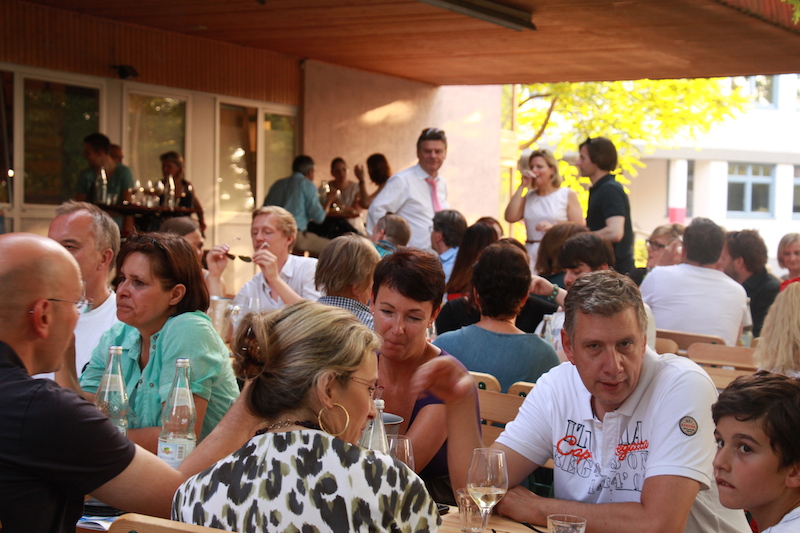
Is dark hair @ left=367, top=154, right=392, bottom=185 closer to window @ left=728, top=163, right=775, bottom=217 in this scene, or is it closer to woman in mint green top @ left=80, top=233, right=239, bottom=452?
woman in mint green top @ left=80, top=233, right=239, bottom=452

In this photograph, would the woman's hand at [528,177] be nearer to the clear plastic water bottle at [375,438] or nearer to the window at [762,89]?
the clear plastic water bottle at [375,438]

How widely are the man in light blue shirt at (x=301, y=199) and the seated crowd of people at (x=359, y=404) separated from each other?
19.0ft

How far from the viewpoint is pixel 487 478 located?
2.21 meters

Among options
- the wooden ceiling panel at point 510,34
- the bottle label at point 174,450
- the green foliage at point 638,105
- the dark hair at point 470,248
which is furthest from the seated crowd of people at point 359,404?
the green foliage at point 638,105

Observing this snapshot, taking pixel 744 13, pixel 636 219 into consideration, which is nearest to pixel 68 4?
pixel 744 13

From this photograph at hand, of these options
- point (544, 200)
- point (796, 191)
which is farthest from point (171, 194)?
point (796, 191)

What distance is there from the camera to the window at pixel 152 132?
33.7 feet

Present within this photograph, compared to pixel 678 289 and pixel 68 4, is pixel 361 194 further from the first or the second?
pixel 678 289

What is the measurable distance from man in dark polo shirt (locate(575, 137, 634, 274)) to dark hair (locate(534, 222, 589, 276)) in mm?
1382

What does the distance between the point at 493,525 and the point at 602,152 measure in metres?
5.37

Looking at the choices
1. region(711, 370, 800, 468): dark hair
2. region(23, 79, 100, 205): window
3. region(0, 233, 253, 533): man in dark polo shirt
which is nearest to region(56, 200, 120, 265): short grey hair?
region(0, 233, 253, 533): man in dark polo shirt

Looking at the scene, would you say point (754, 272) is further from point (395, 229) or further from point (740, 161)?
point (740, 161)

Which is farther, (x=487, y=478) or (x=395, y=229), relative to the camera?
(x=395, y=229)

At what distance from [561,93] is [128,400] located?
16727 mm
